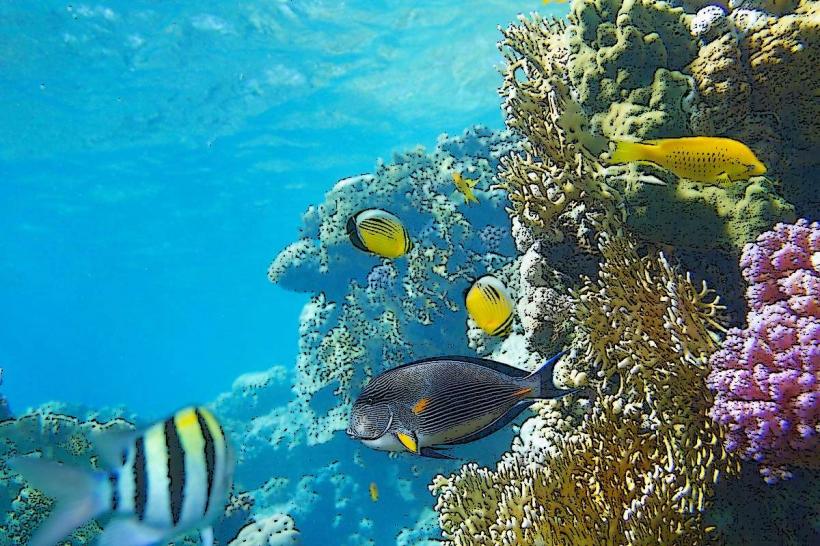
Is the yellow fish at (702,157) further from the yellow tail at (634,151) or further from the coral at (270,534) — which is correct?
the coral at (270,534)

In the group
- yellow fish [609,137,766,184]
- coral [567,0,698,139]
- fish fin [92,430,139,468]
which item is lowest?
fish fin [92,430,139,468]

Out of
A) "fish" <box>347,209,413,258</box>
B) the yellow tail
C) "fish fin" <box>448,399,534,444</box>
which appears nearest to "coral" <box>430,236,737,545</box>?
the yellow tail

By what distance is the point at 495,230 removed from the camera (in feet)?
36.8

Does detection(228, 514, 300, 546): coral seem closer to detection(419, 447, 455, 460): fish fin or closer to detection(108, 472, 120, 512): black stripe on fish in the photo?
detection(419, 447, 455, 460): fish fin

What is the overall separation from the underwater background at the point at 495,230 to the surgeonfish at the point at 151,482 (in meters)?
0.14

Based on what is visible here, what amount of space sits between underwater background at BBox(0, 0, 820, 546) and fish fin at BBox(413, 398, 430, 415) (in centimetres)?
70

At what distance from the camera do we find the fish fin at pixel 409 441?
6.68 ft

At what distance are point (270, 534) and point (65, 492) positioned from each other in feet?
28.2

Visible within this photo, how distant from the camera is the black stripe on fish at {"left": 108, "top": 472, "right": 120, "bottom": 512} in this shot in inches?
54.6

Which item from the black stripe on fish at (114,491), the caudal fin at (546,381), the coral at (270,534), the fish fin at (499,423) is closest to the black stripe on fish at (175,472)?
the black stripe on fish at (114,491)

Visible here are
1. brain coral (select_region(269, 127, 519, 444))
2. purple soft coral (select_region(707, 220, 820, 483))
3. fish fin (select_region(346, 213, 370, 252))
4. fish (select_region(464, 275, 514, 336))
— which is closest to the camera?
purple soft coral (select_region(707, 220, 820, 483))

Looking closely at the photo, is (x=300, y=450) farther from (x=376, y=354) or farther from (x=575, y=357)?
(x=575, y=357)

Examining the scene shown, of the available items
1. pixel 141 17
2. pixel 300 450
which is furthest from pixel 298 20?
pixel 300 450

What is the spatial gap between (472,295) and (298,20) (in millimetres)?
20333
